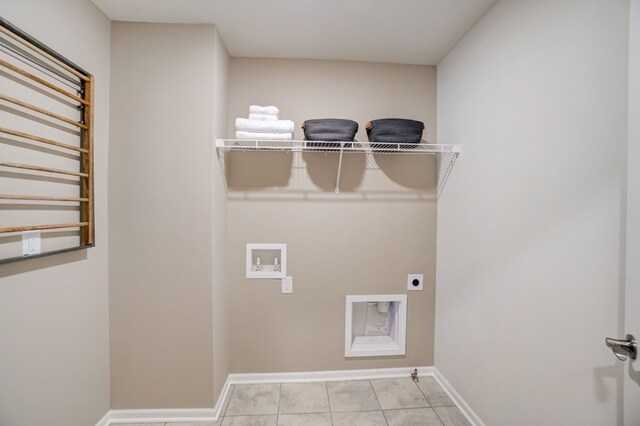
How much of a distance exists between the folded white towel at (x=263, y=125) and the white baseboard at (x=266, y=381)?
5.88ft

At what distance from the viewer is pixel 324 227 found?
2002 millimetres

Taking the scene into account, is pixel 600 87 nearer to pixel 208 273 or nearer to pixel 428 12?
pixel 428 12

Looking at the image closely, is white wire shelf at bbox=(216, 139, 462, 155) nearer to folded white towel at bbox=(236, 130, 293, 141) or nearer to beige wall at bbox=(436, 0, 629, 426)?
folded white towel at bbox=(236, 130, 293, 141)

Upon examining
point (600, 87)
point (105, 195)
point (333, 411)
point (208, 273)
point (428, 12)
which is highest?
point (428, 12)

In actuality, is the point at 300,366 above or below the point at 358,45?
below

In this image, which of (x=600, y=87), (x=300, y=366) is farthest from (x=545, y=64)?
(x=300, y=366)

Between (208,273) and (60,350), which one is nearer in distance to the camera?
(60,350)

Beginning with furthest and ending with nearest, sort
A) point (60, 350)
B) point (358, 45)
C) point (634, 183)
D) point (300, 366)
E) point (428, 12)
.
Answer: point (300, 366)
point (358, 45)
point (428, 12)
point (60, 350)
point (634, 183)

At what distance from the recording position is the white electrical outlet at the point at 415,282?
2055 mm

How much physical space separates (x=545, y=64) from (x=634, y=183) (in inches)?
26.4

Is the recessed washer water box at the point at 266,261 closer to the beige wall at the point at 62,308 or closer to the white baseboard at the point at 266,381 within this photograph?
the white baseboard at the point at 266,381

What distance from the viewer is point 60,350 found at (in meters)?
1.26

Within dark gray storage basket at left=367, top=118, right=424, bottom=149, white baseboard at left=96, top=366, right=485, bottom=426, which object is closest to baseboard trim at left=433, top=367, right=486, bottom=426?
white baseboard at left=96, top=366, right=485, bottom=426

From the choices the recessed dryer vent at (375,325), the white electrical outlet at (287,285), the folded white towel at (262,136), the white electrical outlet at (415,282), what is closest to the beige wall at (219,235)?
the folded white towel at (262,136)
